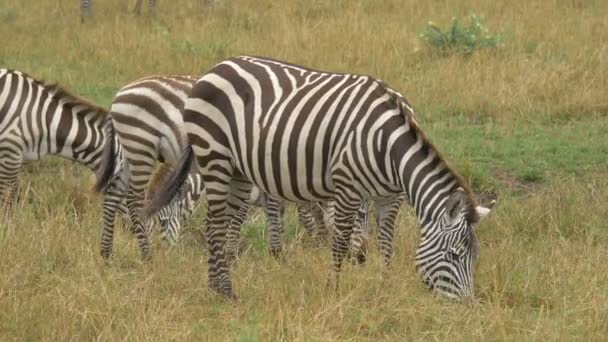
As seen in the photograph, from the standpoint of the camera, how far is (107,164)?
7.13 meters

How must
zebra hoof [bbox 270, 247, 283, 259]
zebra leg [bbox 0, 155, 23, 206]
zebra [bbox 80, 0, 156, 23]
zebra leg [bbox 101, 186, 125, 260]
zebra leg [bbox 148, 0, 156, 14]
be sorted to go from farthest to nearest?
zebra leg [bbox 148, 0, 156, 14] → zebra [bbox 80, 0, 156, 23] → zebra leg [bbox 0, 155, 23, 206] → zebra hoof [bbox 270, 247, 283, 259] → zebra leg [bbox 101, 186, 125, 260]

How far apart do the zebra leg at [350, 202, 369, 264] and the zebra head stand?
1243 millimetres

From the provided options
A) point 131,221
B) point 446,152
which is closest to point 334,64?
point 446,152

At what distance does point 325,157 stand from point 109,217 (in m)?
2.27

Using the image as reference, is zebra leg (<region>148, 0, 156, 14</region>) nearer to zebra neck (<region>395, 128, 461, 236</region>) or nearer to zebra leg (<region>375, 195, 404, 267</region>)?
zebra leg (<region>375, 195, 404, 267</region>)

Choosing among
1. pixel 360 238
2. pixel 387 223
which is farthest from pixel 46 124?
pixel 387 223

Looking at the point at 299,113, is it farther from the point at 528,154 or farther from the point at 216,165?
the point at 528,154

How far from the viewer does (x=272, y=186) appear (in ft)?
18.1

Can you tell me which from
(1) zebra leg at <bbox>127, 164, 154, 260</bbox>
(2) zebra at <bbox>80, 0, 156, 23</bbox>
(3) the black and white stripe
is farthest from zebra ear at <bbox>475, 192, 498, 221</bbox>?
(2) zebra at <bbox>80, 0, 156, 23</bbox>

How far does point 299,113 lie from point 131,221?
2.36 m

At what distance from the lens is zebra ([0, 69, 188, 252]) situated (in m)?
7.84

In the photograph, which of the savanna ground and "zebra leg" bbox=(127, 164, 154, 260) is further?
"zebra leg" bbox=(127, 164, 154, 260)

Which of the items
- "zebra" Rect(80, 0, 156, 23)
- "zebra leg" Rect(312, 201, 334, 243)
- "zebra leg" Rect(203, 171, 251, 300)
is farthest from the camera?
"zebra" Rect(80, 0, 156, 23)

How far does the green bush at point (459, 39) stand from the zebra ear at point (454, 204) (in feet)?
22.3
